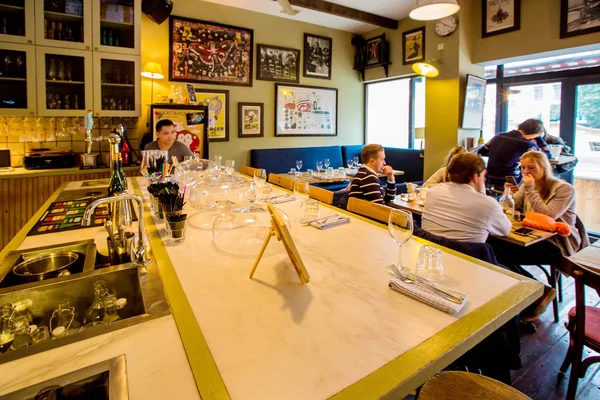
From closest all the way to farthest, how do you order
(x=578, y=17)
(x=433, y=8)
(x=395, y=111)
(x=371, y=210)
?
(x=371, y=210) < (x=433, y=8) < (x=578, y=17) < (x=395, y=111)

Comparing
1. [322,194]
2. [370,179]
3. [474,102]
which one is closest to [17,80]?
[322,194]

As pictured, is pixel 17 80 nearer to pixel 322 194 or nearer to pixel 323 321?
pixel 322 194

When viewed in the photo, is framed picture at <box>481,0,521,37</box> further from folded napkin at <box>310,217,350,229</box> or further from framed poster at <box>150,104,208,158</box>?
folded napkin at <box>310,217,350,229</box>

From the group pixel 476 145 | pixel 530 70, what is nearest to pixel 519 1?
pixel 530 70

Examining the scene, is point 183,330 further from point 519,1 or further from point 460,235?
point 519,1

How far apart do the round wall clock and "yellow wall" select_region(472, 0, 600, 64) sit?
34 centimetres

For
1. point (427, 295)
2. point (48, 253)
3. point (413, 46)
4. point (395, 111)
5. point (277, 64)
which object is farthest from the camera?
point (395, 111)

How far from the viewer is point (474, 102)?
5.03m

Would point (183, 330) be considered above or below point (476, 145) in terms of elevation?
below

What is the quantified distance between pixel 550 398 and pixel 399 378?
1.73 metres

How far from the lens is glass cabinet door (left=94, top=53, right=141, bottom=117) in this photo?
164 inches

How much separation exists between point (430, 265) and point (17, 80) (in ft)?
15.3

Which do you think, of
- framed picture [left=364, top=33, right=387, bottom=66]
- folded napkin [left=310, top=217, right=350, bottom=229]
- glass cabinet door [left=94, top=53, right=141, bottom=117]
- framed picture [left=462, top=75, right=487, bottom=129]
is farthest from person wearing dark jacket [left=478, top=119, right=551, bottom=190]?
glass cabinet door [left=94, top=53, right=141, bottom=117]

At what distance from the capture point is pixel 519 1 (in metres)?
4.37
